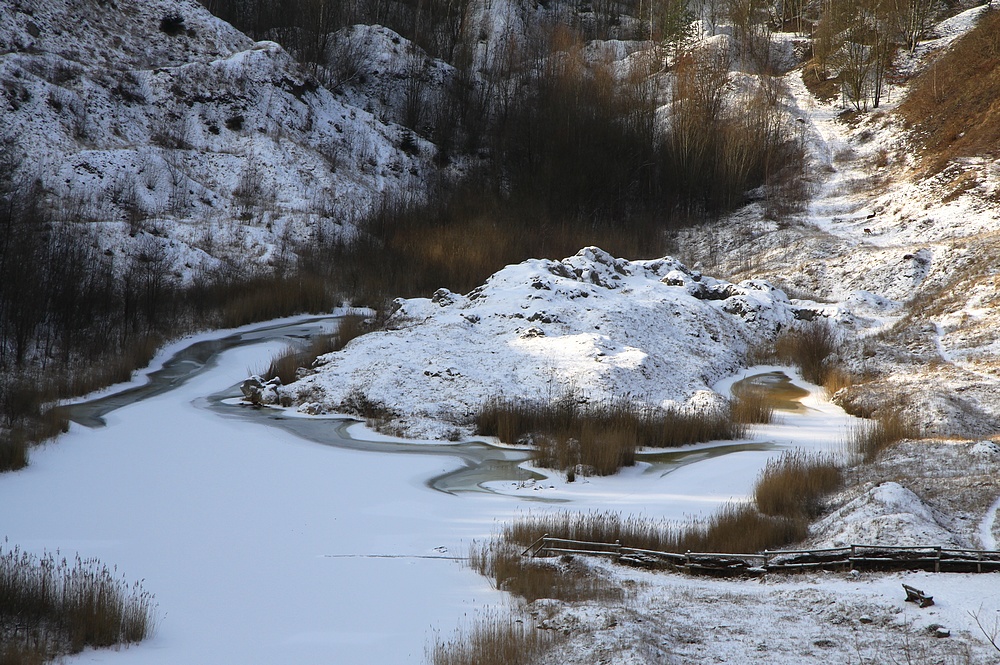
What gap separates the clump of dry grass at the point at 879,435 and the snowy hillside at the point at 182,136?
715 inches

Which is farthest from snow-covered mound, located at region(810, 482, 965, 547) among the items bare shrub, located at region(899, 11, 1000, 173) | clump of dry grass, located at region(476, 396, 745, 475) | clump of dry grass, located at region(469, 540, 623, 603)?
bare shrub, located at region(899, 11, 1000, 173)

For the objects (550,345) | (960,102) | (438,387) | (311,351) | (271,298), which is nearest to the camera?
(438,387)

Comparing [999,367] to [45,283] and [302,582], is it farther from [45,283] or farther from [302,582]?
[45,283]

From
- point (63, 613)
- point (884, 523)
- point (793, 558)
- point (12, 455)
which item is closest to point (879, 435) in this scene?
point (884, 523)

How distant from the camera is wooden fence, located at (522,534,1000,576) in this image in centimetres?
609

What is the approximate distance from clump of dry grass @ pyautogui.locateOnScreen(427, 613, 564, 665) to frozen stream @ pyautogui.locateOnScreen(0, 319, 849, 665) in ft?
0.86

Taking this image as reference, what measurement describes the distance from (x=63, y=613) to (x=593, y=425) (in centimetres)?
862

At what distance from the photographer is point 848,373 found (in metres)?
16.3

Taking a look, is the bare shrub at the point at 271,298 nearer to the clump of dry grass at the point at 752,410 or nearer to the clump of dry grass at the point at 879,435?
the clump of dry grass at the point at 752,410

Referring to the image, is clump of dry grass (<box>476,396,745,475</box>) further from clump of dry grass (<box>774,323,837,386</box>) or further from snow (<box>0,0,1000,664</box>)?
clump of dry grass (<box>774,323,837,386</box>)

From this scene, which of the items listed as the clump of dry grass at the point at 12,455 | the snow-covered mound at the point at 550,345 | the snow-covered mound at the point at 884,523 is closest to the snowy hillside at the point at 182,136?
the snow-covered mound at the point at 550,345

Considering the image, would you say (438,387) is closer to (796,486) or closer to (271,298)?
(796,486)

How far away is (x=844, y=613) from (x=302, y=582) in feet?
14.4

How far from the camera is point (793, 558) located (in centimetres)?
693
